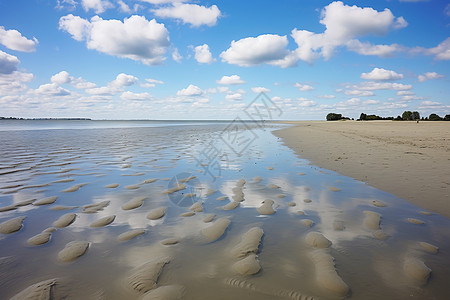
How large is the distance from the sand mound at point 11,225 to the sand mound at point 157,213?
9.16ft

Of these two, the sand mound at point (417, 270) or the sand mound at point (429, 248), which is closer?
the sand mound at point (417, 270)

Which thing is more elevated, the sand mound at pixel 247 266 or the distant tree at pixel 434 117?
the distant tree at pixel 434 117

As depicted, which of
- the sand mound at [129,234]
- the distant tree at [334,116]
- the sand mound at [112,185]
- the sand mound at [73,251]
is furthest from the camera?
the distant tree at [334,116]

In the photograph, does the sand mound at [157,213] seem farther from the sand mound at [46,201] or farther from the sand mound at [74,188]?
the sand mound at [74,188]

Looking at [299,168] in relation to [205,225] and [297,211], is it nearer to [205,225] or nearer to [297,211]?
[297,211]

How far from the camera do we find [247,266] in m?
3.61

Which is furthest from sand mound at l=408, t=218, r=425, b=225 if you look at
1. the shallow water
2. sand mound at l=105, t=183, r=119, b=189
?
sand mound at l=105, t=183, r=119, b=189

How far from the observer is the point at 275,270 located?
3.53 metres

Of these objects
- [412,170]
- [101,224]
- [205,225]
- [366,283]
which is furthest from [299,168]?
[101,224]

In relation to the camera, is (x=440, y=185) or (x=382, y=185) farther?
(x=382, y=185)

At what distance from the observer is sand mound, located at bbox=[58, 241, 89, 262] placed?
153 inches

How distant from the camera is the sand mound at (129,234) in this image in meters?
4.55

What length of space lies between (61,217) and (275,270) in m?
5.29

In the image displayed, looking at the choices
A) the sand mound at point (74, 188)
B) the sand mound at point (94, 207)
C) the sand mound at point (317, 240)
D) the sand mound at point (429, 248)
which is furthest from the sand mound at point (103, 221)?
the sand mound at point (429, 248)
